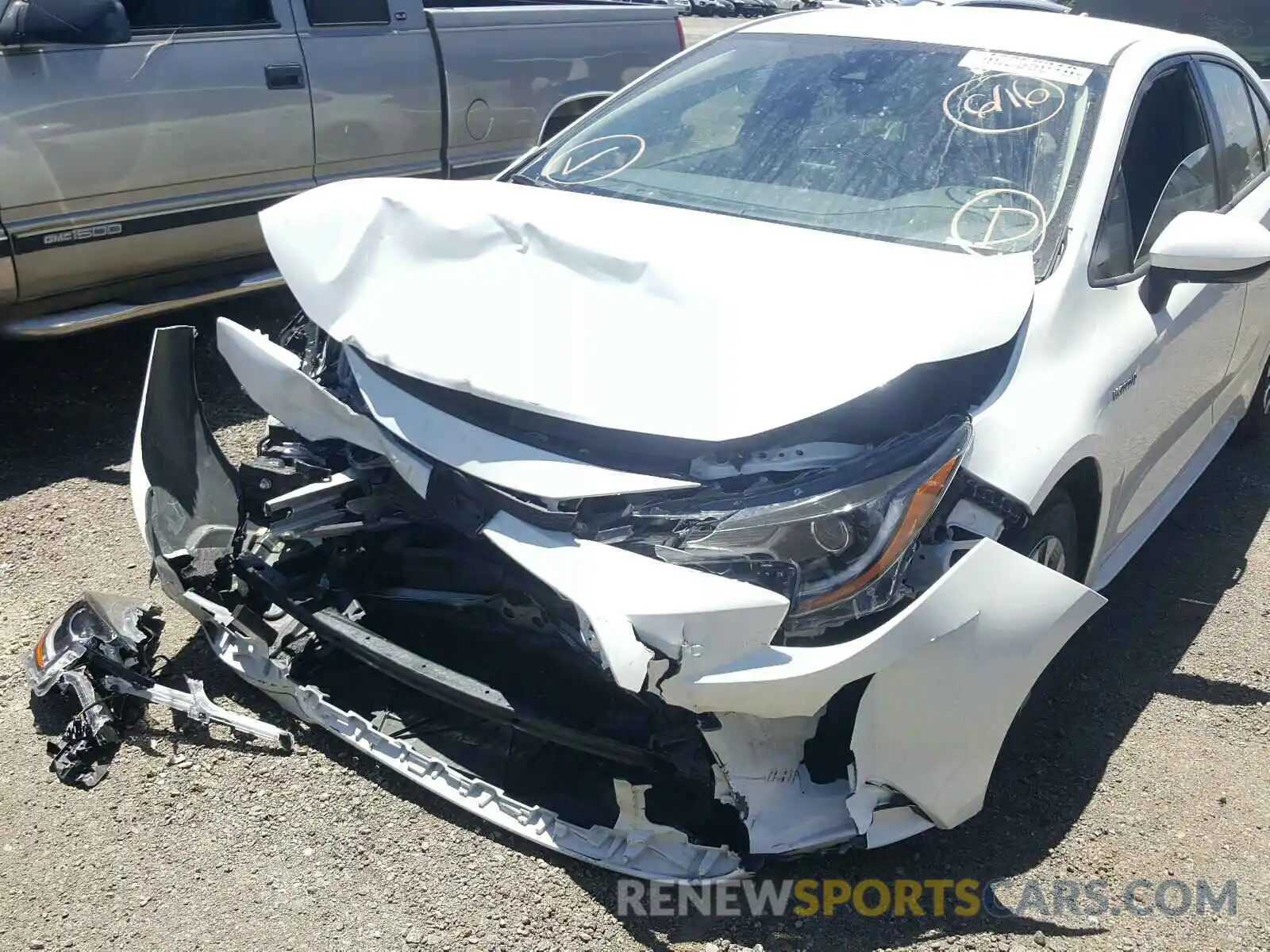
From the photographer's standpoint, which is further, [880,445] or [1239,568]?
[1239,568]

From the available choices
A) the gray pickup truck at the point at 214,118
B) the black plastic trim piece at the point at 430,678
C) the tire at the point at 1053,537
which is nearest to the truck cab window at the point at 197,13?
the gray pickup truck at the point at 214,118

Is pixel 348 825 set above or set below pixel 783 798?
below

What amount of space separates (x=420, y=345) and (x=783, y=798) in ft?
4.35

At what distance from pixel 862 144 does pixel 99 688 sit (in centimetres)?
263

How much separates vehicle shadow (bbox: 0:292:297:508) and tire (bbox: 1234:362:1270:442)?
14.2ft

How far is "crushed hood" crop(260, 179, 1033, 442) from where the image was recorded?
2492mm

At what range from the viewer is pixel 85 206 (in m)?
4.71

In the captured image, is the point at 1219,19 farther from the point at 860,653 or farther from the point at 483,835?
the point at 483,835

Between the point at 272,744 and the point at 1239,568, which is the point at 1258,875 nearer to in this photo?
the point at 1239,568

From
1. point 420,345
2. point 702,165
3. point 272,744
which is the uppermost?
point 702,165

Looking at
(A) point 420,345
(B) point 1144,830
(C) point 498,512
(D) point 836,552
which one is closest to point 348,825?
(C) point 498,512

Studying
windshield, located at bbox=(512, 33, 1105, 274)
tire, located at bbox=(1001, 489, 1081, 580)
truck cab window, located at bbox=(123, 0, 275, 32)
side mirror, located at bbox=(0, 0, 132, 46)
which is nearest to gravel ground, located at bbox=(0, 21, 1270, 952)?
tire, located at bbox=(1001, 489, 1081, 580)

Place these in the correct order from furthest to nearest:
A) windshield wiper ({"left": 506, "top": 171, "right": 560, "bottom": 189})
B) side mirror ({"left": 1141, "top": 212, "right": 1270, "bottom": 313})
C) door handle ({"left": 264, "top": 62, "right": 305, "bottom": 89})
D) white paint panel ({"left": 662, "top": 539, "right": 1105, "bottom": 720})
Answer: door handle ({"left": 264, "top": 62, "right": 305, "bottom": 89}) → windshield wiper ({"left": 506, "top": 171, "right": 560, "bottom": 189}) → side mirror ({"left": 1141, "top": 212, "right": 1270, "bottom": 313}) → white paint panel ({"left": 662, "top": 539, "right": 1105, "bottom": 720})

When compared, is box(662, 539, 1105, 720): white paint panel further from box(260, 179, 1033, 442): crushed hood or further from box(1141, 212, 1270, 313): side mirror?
box(1141, 212, 1270, 313): side mirror
